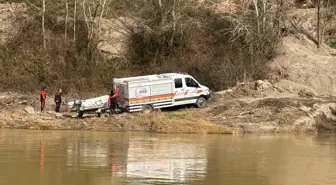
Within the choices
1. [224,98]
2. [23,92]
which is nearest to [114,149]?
[224,98]

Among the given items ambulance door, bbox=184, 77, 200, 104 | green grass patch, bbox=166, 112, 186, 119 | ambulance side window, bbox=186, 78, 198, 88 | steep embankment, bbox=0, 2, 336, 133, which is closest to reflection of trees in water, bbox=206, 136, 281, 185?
steep embankment, bbox=0, 2, 336, 133

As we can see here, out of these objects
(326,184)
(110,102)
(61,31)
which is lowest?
(326,184)

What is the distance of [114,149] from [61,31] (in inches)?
933

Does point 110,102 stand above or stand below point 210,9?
below

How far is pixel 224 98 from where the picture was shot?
37.5 meters

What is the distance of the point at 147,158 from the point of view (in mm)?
22625

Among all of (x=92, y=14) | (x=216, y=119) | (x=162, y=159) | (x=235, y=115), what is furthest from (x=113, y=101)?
(x=92, y=14)

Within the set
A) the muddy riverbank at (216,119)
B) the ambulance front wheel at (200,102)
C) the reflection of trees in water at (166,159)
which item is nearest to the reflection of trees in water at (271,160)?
the reflection of trees in water at (166,159)

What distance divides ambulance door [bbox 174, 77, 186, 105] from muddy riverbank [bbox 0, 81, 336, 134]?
2.11 feet

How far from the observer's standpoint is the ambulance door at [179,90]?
35406 millimetres

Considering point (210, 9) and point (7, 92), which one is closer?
point (7, 92)

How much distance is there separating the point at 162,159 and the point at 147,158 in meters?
0.60

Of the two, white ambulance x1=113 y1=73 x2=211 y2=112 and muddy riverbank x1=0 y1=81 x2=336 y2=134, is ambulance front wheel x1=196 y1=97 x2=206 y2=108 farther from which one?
muddy riverbank x1=0 y1=81 x2=336 y2=134

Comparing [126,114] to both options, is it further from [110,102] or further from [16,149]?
[16,149]
